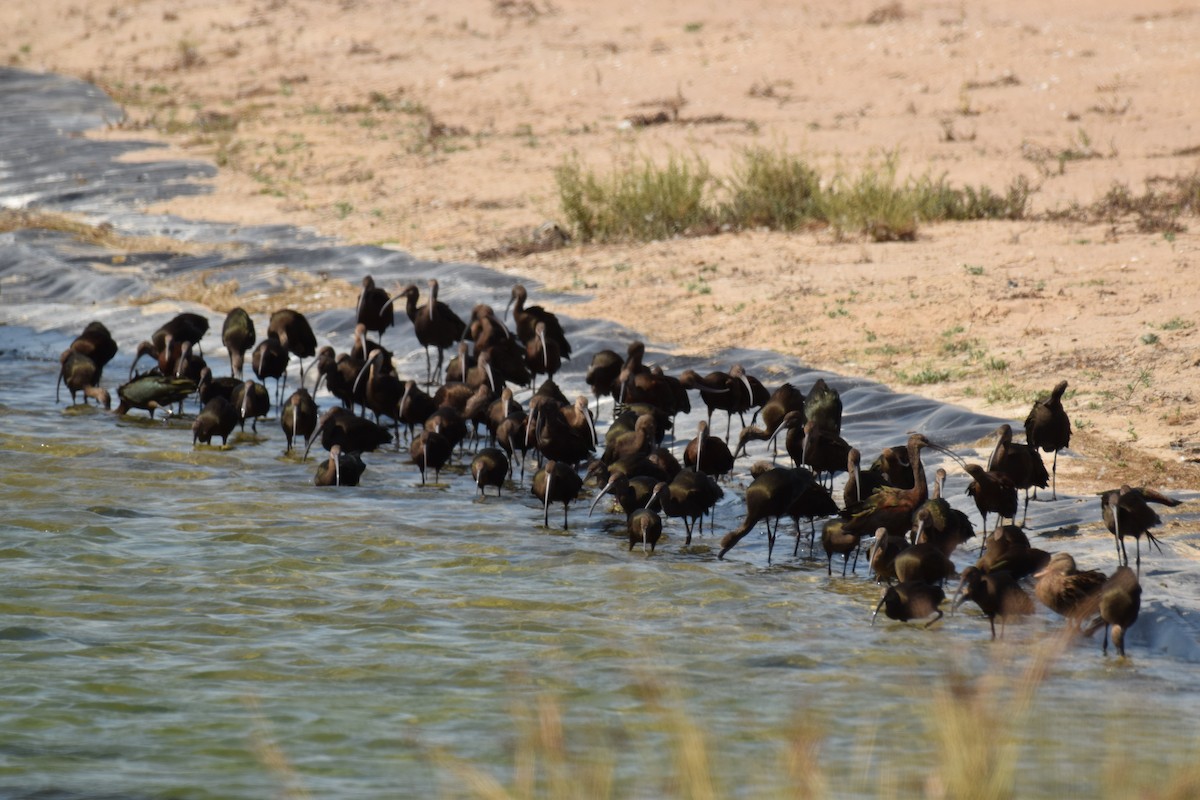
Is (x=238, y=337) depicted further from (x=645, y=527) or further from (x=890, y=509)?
(x=890, y=509)

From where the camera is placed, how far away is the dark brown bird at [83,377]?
12102 mm

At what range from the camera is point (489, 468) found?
955 centimetres

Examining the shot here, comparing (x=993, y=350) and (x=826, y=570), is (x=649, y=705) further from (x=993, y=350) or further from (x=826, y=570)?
(x=993, y=350)

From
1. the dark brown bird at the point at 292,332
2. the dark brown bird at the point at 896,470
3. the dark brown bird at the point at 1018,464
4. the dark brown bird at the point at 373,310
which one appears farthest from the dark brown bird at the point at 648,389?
the dark brown bird at the point at 292,332

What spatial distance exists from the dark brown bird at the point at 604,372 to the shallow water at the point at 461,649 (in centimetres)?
133

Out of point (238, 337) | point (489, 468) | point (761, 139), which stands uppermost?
point (761, 139)

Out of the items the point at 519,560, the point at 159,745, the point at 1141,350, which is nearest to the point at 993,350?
the point at 1141,350

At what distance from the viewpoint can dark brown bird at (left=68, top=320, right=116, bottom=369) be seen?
12.4 meters

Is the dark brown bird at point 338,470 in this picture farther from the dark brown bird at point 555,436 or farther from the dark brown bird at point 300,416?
the dark brown bird at point 555,436

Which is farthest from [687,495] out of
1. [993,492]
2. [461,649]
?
[461,649]

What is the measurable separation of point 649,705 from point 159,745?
71.0 inches

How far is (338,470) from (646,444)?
1.97m

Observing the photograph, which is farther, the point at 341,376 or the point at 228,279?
the point at 228,279

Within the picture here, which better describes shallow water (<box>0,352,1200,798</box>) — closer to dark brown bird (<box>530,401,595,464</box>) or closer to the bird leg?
dark brown bird (<box>530,401,595,464</box>)
